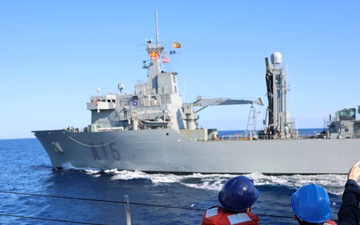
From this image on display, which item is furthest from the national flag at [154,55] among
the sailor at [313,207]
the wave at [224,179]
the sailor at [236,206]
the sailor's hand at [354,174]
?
the sailor at [313,207]

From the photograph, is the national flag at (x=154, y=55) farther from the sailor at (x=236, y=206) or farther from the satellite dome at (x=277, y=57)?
the sailor at (x=236, y=206)

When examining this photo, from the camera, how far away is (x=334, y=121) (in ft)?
69.4

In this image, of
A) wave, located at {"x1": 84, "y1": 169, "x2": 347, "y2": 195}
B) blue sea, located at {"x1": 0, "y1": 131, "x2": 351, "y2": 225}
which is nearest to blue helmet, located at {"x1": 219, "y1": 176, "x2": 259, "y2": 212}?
blue sea, located at {"x1": 0, "y1": 131, "x2": 351, "y2": 225}

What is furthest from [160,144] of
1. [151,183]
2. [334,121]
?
[334,121]

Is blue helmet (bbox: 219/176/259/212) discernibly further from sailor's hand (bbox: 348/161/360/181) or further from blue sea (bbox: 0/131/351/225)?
blue sea (bbox: 0/131/351/225)

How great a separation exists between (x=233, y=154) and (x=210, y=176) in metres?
1.87

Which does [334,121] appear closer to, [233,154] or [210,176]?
[233,154]

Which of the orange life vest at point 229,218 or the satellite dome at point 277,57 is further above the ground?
the satellite dome at point 277,57

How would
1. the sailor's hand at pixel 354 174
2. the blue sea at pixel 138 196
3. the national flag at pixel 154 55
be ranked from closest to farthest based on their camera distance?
the sailor's hand at pixel 354 174
the blue sea at pixel 138 196
the national flag at pixel 154 55

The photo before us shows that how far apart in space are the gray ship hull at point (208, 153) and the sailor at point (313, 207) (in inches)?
687

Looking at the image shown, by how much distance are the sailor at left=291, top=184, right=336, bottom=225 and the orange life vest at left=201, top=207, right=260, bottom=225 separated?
0.31 metres

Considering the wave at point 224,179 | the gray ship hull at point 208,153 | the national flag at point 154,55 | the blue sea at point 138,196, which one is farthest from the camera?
the national flag at point 154,55

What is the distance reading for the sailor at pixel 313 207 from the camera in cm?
180

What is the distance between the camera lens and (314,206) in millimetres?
1795
